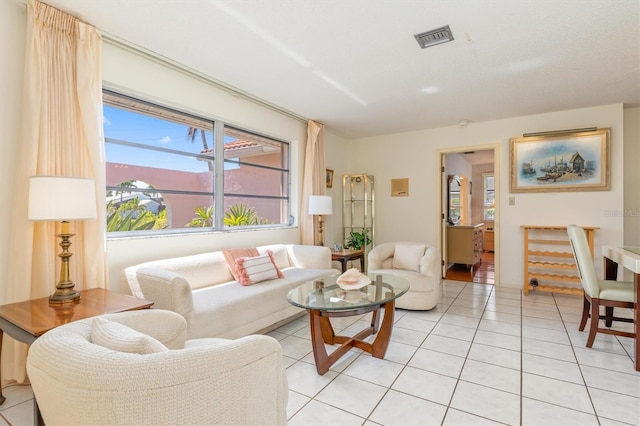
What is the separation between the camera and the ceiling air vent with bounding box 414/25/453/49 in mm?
2369

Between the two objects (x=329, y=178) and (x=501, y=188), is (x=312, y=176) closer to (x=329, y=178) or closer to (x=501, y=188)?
(x=329, y=178)

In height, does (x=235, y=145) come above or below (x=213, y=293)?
above

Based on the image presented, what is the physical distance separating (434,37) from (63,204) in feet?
9.15

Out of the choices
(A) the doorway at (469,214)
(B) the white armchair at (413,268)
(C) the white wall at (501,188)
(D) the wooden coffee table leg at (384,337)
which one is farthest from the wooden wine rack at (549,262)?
(D) the wooden coffee table leg at (384,337)

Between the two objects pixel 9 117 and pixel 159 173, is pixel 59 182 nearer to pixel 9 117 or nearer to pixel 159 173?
pixel 9 117

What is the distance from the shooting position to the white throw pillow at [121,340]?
89 centimetres

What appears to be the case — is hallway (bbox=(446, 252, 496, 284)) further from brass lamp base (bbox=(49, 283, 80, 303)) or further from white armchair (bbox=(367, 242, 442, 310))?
brass lamp base (bbox=(49, 283, 80, 303))

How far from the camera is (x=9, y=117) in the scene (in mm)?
2066

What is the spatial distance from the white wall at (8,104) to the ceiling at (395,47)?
11.3 inches

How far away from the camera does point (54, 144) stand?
2125 mm

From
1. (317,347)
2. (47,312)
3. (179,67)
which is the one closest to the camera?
(47,312)

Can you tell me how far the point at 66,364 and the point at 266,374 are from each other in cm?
52

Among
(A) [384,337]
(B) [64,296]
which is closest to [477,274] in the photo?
(A) [384,337]

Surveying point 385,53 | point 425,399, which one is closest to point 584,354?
point 425,399
